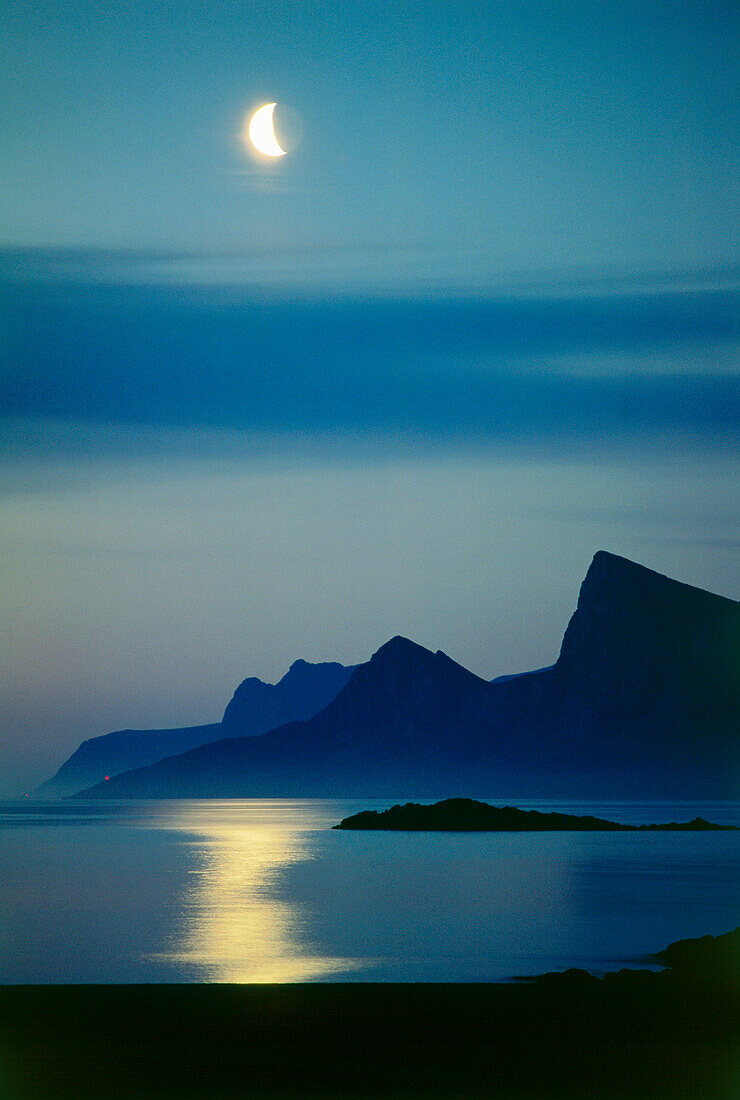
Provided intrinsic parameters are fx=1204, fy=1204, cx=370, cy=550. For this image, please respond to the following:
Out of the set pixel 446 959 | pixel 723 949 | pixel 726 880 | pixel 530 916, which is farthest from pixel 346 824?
pixel 723 949

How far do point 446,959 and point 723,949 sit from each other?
12319mm

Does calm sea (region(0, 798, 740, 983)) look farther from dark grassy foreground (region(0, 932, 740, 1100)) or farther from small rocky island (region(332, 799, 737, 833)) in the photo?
small rocky island (region(332, 799, 737, 833))

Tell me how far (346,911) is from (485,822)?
126 m

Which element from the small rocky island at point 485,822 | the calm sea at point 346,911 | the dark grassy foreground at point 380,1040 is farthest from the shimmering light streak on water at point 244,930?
the small rocky island at point 485,822

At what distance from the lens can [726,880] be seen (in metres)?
79.3

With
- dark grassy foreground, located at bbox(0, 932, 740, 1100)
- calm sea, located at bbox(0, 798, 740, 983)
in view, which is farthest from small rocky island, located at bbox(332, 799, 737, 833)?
dark grassy foreground, located at bbox(0, 932, 740, 1100)

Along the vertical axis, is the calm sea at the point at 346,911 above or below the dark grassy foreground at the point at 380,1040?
below

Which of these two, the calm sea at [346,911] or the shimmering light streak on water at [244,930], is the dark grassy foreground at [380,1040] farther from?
the shimmering light streak on water at [244,930]

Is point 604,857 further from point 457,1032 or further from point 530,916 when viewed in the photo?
point 457,1032

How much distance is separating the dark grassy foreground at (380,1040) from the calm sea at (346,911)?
9.89m

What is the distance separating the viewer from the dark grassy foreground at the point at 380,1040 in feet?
55.4

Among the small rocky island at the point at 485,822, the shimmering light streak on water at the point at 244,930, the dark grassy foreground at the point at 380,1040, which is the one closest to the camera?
the dark grassy foreground at the point at 380,1040

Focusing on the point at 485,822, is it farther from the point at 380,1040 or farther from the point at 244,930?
the point at 380,1040

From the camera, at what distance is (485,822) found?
17950 cm
